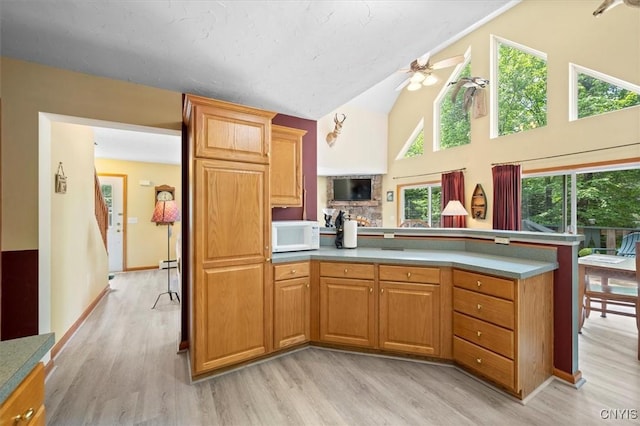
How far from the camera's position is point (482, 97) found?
521 centimetres

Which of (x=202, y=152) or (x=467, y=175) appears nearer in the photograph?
(x=202, y=152)

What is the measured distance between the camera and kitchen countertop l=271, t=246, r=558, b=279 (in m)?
1.94

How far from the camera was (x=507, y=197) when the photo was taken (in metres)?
5.27

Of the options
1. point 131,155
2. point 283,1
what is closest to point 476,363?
point 283,1

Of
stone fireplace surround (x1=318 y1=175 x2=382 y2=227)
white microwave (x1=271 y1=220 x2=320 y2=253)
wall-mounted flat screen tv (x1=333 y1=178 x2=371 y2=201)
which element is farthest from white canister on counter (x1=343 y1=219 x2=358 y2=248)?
wall-mounted flat screen tv (x1=333 y1=178 x2=371 y2=201)

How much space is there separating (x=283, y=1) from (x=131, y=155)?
544 centimetres

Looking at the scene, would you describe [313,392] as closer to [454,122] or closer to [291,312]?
[291,312]

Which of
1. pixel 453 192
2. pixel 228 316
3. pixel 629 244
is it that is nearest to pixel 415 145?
pixel 453 192

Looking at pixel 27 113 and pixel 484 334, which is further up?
pixel 27 113

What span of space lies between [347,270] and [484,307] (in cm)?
107

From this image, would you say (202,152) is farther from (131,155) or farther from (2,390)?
(131,155)

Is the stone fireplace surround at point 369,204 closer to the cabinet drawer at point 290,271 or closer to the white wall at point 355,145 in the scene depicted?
the white wall at point 355,145

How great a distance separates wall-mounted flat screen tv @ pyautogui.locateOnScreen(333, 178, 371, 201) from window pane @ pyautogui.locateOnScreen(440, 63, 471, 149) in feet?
7.45

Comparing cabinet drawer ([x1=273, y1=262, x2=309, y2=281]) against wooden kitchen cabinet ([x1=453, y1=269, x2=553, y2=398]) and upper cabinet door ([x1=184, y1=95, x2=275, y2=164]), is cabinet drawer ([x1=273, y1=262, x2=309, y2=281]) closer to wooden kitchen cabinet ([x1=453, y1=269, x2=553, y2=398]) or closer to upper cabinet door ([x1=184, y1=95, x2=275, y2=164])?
upper cabinet door ([x1=184, y1=95, x2=275, y2=164])
